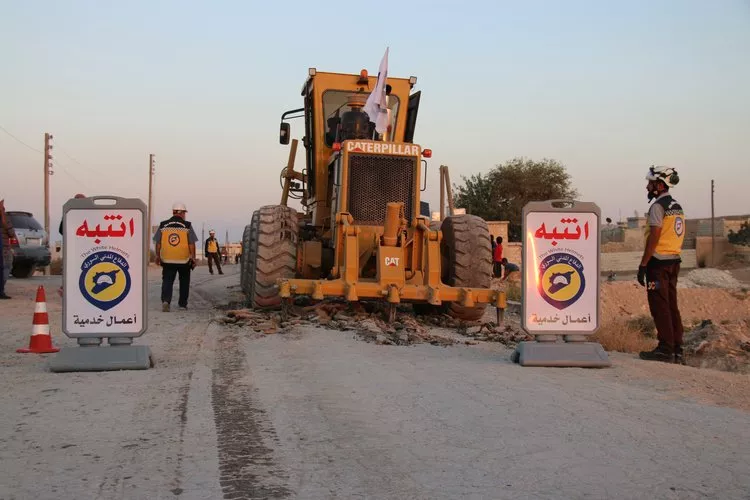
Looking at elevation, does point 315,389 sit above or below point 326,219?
below

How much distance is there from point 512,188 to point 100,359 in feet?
160

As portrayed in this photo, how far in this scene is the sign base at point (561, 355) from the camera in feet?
25.8

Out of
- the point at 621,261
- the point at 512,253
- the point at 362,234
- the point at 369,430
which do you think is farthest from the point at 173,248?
the point at 621,261

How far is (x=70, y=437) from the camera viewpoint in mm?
5039

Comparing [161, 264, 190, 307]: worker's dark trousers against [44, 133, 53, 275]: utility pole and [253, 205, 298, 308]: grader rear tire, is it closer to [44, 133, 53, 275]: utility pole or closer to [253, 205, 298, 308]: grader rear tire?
[253, 205, 298, 308]: grader rear tire

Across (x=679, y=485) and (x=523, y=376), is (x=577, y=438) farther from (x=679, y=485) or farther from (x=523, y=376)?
(x=523, y=376)

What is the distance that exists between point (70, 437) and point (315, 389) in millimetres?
2089

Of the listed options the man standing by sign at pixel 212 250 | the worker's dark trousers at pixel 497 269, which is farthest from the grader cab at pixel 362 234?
the man standing by sign at pixel 212 250

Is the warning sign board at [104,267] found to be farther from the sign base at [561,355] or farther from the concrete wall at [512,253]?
the concrete wall at [512,253]

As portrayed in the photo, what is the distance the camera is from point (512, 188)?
54.7 m

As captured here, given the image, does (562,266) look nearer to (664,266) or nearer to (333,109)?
(664,266)

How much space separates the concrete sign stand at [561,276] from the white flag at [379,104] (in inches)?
180

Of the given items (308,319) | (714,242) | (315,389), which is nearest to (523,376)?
(315,389)

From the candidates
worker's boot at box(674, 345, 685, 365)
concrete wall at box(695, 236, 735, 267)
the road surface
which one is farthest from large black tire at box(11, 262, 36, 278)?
concrete wall at box(695, 236, 735, 267)
